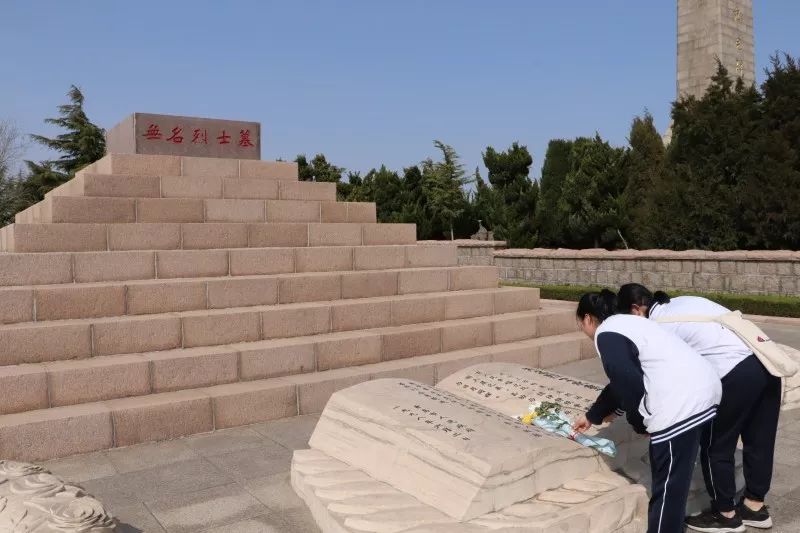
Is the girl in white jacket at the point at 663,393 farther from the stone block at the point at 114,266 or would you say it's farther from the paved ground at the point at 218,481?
the stone block at the point at 114,266

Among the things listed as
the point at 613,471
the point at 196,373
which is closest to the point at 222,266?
the point at 196,373

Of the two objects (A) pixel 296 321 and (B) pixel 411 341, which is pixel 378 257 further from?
(A) pixel 296 321

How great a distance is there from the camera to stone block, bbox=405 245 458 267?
28.9 feet

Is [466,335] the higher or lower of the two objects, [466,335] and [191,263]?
the lower

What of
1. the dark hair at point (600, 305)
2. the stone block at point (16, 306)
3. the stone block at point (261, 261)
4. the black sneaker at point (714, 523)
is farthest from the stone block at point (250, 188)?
the black sneaker at point (714, 523)

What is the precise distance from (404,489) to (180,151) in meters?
6.65

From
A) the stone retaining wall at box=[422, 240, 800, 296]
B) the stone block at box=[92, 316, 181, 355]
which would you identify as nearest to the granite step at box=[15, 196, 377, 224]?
the stone block at box=[92, 316, 181, 355]

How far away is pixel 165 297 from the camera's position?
6.67 meters

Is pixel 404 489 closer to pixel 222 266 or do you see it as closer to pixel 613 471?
pixel 613 471

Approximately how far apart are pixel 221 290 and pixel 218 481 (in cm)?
276

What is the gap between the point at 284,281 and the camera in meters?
7.34

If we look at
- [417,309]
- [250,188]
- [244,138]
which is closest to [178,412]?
[417,309]

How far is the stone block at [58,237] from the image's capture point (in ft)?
22.2

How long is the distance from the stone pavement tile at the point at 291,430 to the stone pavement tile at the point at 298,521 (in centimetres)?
127
